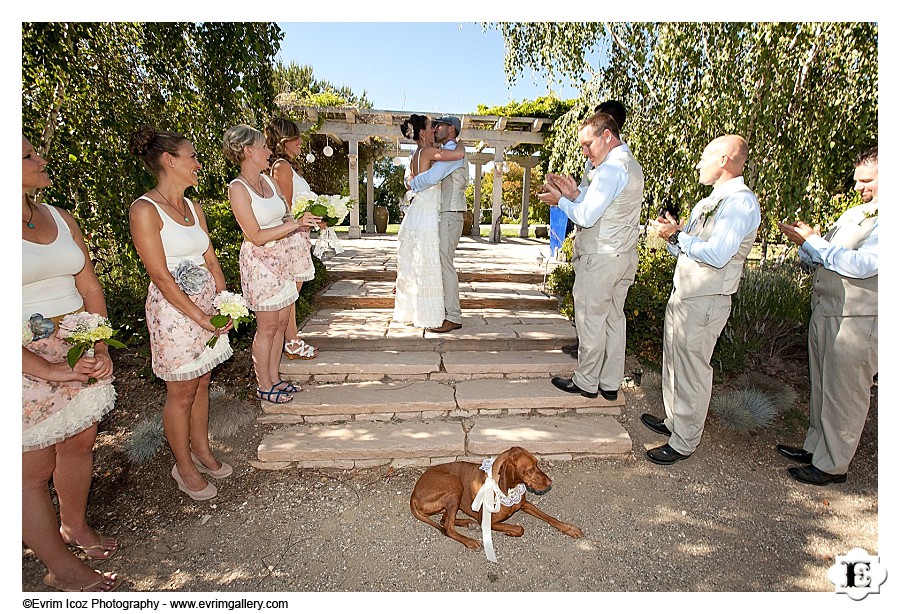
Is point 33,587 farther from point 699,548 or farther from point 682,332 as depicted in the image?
point 682,332

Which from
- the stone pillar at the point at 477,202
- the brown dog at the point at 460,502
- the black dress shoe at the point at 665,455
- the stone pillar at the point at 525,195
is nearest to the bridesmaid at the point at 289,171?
the brown dog at the point at 460,502

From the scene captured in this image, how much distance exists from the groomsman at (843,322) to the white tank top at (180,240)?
367 centimetres

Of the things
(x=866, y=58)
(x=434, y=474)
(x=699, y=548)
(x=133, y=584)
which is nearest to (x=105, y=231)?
(x=133, y=584)

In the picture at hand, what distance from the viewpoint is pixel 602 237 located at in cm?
340

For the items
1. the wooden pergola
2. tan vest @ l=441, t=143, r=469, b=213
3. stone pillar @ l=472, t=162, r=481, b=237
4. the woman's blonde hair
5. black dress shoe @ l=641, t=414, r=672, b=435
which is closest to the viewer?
the woman's blonde hair

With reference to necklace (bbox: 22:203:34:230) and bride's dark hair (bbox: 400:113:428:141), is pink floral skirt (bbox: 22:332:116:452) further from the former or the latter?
bride's dark hair (bbox: 400:113:428:141)

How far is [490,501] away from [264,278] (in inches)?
88.3

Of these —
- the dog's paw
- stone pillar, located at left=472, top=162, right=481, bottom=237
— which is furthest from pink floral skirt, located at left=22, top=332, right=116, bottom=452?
stone pillar, located at left=472, top=162, right=481, bottom=237

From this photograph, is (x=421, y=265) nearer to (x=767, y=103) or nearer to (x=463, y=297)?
(x=463, y=297)

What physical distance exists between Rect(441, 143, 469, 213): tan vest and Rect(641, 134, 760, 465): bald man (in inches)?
76.0

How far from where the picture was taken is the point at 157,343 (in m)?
2.67

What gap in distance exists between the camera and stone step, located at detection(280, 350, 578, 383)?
13.7ft

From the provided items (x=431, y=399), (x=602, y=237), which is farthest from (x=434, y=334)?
(x=602, y=237)

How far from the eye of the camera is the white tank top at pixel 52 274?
2.02m
